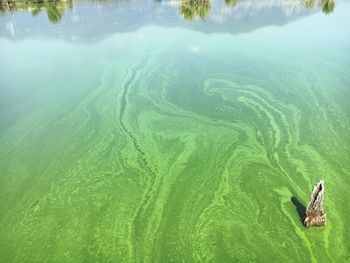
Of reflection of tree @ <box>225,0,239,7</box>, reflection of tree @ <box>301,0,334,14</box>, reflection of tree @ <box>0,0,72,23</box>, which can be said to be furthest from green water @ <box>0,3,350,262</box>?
reflection of tree @ <box>225,0,239,7</box>

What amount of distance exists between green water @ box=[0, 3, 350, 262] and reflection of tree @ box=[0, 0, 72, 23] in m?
12.4

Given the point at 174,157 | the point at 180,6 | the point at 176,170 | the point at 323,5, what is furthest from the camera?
the point at 180,6

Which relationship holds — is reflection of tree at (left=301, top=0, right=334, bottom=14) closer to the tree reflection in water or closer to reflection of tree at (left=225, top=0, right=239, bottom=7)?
the tree reflection in water

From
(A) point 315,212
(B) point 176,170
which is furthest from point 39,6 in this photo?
(A) point 315,212

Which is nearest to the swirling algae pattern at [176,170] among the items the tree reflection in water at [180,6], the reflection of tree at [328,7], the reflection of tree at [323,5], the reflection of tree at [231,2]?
the tree reflection in water at [180,6]

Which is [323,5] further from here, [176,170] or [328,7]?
[176,170]

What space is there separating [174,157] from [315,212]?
257 centimetres

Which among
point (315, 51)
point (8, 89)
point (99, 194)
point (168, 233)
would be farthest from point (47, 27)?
point (168, 233)

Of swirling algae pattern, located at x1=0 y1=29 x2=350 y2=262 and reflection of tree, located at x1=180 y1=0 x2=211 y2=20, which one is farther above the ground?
reflection of tree, located at x1=180 y1=0 x2=211 y2=20

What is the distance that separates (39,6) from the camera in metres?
27.1

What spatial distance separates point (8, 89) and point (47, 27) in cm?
982

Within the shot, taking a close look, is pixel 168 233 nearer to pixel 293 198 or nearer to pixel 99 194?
pixel 99 194

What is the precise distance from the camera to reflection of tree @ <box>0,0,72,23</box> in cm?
2339

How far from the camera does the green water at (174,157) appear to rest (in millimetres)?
4508
